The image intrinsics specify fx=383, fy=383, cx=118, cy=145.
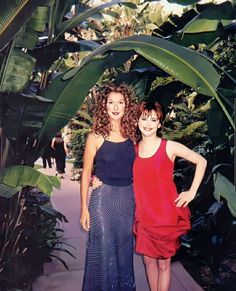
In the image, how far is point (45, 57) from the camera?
2.59m

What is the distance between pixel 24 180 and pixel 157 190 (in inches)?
32.1

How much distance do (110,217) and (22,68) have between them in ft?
3.48

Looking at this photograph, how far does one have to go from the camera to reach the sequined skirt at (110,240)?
7.91ft

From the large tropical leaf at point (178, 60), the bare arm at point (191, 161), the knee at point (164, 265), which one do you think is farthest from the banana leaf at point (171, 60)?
the knee at point (164, 265)

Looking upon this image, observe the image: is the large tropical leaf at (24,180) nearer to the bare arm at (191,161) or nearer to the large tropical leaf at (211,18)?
the bare arm at (191,161)

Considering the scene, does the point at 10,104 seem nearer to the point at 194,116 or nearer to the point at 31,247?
the point at 31,247

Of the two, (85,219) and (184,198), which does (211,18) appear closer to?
(184,198)

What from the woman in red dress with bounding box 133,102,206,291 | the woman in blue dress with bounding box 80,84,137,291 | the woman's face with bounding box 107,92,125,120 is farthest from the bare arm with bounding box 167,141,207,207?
the woman's face with bounding box 107,92,125,120

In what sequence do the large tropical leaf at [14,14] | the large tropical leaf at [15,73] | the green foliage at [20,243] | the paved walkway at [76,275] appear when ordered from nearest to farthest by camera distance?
the large tropical leaf at [14,14], the large tropical leaf at [15,73], the green foliage at [20,243], the paved walkway at [76,275]

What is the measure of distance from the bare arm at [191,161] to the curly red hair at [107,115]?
277 millimetres

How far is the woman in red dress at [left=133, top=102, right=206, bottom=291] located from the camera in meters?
2.36

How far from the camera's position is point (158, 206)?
7.82 ft

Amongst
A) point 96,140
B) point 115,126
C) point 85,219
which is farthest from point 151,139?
point 85,219

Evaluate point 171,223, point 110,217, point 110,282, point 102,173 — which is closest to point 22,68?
point 102,173
